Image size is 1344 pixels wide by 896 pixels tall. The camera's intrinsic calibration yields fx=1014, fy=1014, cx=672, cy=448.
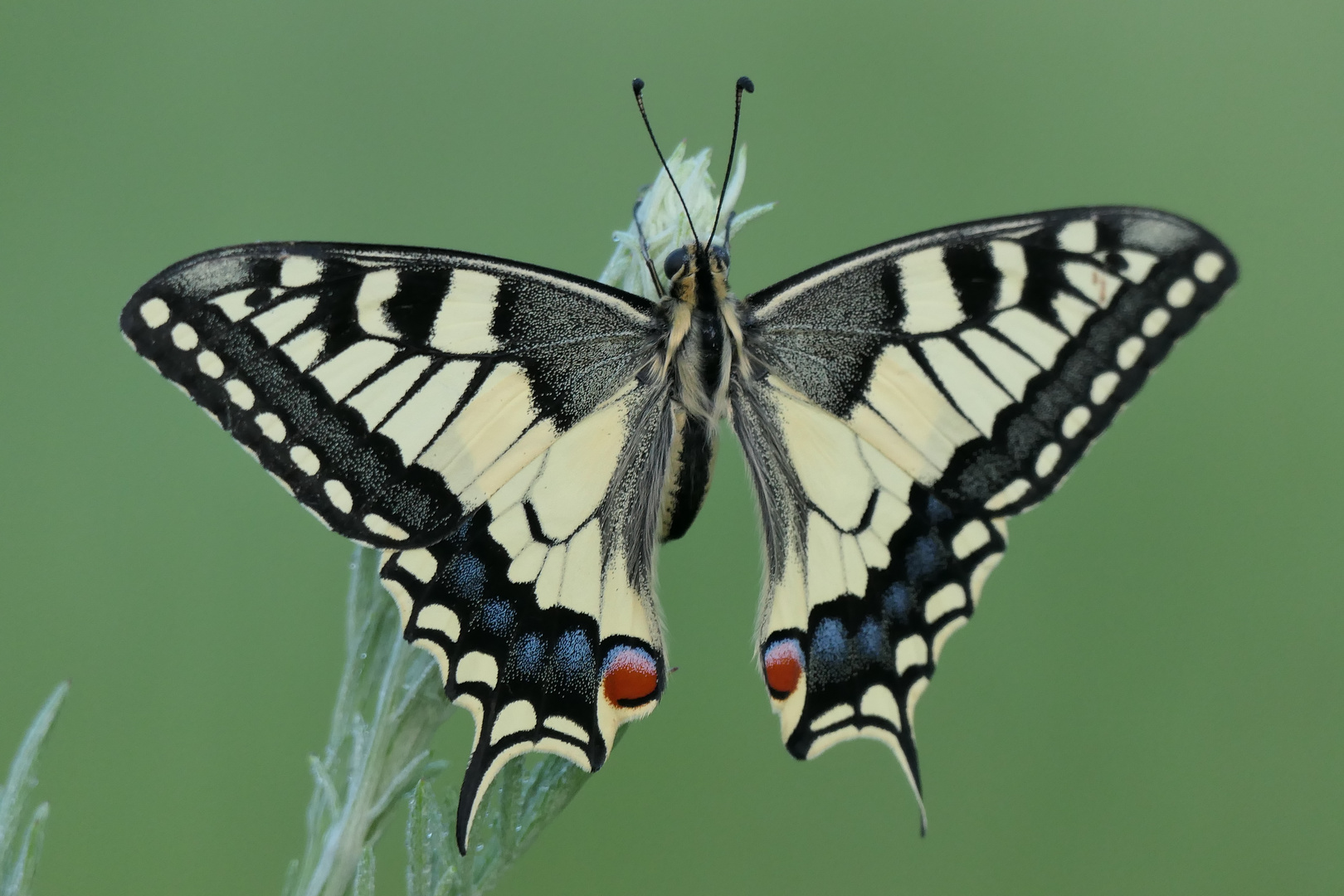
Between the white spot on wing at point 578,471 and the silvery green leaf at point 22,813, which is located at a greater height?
the white spot on wing at point 578,471

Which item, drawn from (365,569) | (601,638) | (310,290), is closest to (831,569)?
(601,638)

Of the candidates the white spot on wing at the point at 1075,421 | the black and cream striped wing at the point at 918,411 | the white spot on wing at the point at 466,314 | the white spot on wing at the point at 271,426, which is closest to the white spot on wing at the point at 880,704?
the black and cream striped wing at the point at 918,411

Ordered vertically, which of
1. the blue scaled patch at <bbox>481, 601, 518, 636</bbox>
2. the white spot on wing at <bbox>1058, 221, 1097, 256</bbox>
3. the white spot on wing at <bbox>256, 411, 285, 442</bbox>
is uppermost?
the white spot on wing at <bbox>1058, 221, 1097, 256</bbox>

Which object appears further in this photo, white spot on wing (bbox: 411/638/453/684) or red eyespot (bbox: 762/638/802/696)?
red eyespot (bbox: 762/638/802/696)

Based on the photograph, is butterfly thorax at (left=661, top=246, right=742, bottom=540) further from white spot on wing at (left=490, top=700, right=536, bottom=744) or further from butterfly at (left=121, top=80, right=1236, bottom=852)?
white spot on wing at (left=490, top=700, right=536, bottom=744)

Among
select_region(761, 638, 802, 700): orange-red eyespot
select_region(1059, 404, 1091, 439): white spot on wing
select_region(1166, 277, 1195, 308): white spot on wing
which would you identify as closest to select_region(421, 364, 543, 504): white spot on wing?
select_region(761, 638, 802, 700): orange-red eyespot

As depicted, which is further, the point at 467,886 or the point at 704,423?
the point at 704,423

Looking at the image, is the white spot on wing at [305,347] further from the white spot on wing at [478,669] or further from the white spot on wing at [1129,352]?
the white spot on wing at [1129,352]

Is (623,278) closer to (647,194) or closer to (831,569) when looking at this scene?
(647,194)
